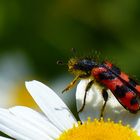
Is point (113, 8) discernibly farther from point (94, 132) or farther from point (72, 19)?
point (94, 132)

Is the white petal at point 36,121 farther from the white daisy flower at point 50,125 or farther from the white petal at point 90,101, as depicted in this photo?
the white petal at point 90,101

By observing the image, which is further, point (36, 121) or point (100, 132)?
point (36, 121)

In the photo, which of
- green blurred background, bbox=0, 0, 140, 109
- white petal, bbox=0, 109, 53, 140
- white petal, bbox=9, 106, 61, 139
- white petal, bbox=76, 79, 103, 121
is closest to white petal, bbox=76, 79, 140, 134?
white petal, bbox=76, 79, 103, 121

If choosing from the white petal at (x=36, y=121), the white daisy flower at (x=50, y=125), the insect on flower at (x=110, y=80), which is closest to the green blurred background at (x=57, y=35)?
the insect on flower at (x=110, y=80)

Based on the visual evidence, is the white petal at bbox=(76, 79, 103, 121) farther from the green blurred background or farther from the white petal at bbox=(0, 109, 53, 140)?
the green blurred background

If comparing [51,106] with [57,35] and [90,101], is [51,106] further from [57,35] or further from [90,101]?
[57,35]

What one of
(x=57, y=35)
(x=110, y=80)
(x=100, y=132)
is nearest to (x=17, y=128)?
(x=100, y=132)
